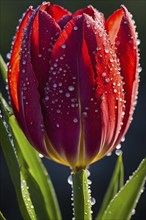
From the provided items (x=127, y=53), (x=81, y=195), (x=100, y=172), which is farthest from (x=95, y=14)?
(x=100, y=172)

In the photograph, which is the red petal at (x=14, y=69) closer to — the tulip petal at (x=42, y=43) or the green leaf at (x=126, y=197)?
the tulip petal at (x=42, y=43)

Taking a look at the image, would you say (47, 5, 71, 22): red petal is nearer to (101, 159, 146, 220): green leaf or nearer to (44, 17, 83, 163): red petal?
(44, 17, 83, 163): red petal

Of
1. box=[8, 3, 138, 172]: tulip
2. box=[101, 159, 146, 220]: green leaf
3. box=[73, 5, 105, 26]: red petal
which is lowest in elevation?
box=[101, 159, 146, 220]: green leaf

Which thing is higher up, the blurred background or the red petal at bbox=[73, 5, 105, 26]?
the red petal at bbox=[73, 5, 105, 26]

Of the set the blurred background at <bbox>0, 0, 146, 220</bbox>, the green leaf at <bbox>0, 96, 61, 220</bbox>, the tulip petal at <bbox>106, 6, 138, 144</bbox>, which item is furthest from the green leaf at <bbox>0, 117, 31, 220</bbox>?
the blurred background at <bbox>0, 0, 146, 220</bbox>

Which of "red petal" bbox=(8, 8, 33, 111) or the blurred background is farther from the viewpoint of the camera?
the blurred background

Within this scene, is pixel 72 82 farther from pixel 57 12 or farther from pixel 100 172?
pixel 100 172

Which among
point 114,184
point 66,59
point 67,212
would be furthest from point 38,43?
point 67,212
